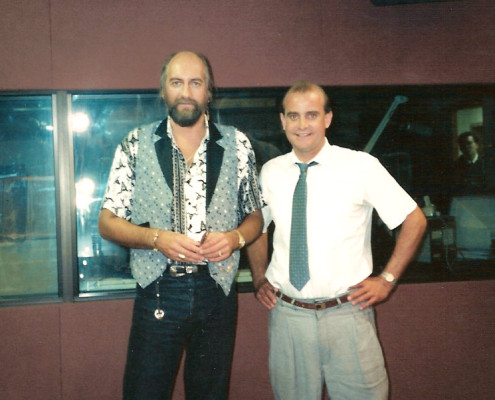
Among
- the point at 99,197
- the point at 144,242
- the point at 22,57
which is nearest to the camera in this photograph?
the point at 144,242

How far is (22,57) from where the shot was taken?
2760mm

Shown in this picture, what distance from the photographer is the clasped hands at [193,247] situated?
1812 mm

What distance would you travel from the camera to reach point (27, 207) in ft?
9.68

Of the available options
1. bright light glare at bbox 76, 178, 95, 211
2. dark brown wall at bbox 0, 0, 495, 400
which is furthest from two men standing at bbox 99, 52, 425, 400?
bright light glare at bbox 76, 178, 95, 211

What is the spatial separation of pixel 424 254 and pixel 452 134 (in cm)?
88

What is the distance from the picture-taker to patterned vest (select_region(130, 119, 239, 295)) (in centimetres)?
200

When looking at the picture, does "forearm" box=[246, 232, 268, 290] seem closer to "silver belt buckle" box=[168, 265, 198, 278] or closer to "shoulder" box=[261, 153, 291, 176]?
"shoulder" box=[261, 153, 291, 176]

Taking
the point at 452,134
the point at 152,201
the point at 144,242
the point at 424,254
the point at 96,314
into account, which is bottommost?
the point at 96,314

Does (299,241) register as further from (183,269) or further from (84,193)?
(84,193)

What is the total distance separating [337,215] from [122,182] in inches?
38.4

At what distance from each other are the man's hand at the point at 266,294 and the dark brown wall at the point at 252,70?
661mm

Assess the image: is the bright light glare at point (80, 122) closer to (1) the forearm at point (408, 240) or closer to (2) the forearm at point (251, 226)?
(2) the forearm at point (251, 226)

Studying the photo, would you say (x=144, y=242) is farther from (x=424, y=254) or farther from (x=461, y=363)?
(x=461, y=363)

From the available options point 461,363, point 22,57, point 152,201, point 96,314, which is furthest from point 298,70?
point 461,363
